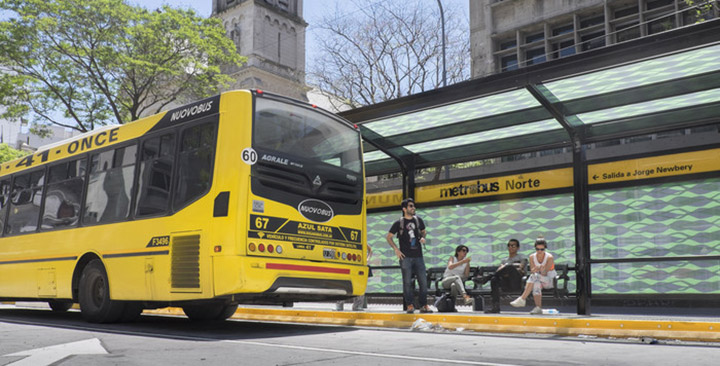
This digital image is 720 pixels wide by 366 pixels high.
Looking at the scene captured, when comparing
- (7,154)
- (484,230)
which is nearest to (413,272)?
(484,230)

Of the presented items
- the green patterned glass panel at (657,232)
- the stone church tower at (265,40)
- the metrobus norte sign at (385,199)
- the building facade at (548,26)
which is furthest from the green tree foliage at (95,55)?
the stone church tower at (265,40)

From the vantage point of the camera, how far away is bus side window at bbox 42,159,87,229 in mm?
11070

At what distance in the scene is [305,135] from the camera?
940cm

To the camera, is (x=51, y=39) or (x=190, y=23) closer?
(x=51, y=39)

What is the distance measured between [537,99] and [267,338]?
532 centimetres

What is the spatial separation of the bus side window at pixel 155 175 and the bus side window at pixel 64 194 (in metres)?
1.81

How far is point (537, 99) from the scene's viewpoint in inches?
402

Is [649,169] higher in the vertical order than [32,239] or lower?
higher

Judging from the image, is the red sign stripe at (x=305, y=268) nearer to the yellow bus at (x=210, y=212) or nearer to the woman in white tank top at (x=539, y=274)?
the yellow bus at (x=210, y=212)

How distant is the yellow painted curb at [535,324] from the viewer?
7594mm

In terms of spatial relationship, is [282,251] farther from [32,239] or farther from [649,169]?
[649,169]

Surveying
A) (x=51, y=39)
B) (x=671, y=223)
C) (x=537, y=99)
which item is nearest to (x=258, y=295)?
(x=537, y=99)

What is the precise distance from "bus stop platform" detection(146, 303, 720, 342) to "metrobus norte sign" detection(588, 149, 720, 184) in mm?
2722

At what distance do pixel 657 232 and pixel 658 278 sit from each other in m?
0.81
